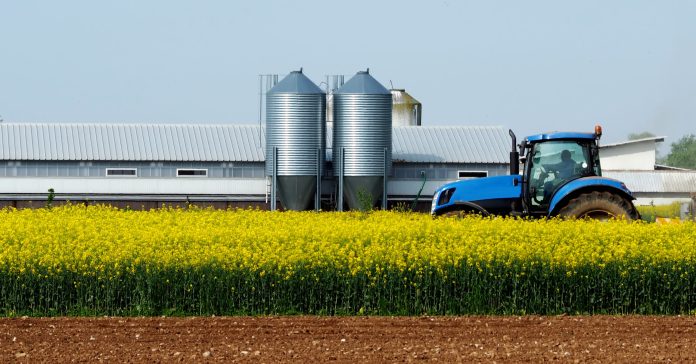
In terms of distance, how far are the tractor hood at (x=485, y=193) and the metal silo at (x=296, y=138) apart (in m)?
18.7

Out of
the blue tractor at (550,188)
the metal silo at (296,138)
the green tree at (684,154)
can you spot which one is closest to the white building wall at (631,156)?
the metal silo at (296,138)

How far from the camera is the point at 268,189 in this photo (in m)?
46.9

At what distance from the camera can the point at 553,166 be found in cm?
2275

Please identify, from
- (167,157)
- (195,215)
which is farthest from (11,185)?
(195,215)

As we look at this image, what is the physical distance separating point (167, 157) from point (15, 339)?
33.0 meters

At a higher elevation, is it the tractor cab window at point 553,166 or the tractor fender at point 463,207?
the tractor cab window at point 553,166

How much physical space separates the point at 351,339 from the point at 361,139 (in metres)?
28.7

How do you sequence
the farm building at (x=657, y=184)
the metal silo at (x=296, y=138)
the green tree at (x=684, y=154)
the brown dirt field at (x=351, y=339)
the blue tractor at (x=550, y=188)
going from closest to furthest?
the brown dirt field at (x=351, y=339), the blue tractor at (x=550, y=188), the metal silo at (x=296, y=138), the farm building at (x=657, y=184), the green tree at (x=684, y=154)

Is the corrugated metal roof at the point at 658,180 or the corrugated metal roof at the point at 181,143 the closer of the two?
the corrugated metal roof at the point at 181,143

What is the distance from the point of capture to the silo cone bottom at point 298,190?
4350cm

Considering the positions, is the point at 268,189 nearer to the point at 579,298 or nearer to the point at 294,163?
the point at 294,163

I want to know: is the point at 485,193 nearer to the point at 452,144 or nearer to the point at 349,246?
the point at 349,246

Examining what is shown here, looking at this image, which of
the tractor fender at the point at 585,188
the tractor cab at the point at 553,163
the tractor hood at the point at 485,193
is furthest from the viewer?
the tractor hood at the point at 485,193

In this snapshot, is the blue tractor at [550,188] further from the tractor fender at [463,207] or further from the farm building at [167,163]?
the farm building at [167,163]
